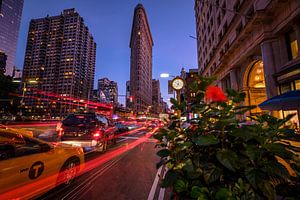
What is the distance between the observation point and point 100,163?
7.17 meters

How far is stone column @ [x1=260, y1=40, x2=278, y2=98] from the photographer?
11.7 meters

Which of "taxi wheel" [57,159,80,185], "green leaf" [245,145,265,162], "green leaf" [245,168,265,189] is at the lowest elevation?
"taxi wheel" [57,159,80,185]

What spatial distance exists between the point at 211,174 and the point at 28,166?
377 cm

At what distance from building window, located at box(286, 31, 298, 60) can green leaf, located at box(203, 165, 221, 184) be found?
1360cm

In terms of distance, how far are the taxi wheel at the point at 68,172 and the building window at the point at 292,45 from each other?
47.7 feet

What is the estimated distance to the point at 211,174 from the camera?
5.01 feet

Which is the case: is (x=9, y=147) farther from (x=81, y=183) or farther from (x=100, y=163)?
(x=100, y=163)

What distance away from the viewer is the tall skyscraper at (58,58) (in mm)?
145000

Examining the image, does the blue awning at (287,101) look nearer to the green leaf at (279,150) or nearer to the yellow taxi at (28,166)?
the green leaf at (279,150)

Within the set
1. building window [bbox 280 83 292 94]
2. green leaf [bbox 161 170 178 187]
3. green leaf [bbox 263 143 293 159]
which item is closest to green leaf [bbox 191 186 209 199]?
green leaf [bbox 161 170 178 187]

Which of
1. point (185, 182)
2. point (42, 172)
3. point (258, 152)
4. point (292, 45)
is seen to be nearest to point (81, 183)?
point (42, 172)

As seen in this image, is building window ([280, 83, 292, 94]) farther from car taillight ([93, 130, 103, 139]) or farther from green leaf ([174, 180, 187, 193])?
green leaf ([174, 180, 187, 193])

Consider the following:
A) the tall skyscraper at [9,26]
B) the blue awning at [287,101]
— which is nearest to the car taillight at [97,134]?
the blue awning at [287,101]

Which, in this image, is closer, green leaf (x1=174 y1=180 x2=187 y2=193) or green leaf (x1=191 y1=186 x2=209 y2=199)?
green leaf (x1=191 y1=186 x2=209 y2=199)
